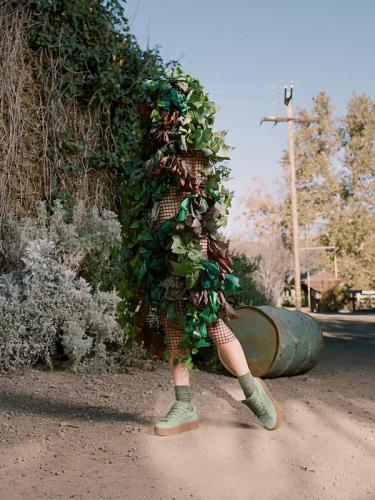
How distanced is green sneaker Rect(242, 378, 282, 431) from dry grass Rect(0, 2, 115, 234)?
361 centimetres

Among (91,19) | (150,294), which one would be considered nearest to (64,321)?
(150,294)

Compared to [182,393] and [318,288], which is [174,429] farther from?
[318,288]

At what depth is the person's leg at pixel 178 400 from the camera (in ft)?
10.8

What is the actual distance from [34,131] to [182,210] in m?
3.65

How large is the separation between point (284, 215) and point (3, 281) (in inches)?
1063

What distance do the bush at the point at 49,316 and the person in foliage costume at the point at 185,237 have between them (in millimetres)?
1993

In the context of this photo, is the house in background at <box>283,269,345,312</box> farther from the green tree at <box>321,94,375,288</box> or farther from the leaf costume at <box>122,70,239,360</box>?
the leaf costume at <box>122,70,239,360</box>

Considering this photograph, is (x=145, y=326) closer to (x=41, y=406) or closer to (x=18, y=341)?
(x=41, y=406)

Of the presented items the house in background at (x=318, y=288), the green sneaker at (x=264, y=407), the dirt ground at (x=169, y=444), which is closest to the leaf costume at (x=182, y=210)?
the green sneaker at (x=264, y=407)

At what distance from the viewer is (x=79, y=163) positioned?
651 centimetres

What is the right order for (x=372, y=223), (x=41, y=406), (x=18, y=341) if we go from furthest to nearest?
(x=372, y=223) → (x=18, y=341) → (x=41, y=406)

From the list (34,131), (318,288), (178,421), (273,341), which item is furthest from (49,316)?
(318,288)

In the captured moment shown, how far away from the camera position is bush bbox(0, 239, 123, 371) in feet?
16.8

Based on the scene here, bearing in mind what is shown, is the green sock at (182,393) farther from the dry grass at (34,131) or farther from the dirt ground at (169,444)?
the dry grass at (34,131)
